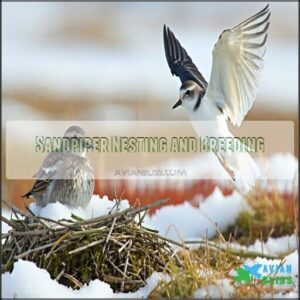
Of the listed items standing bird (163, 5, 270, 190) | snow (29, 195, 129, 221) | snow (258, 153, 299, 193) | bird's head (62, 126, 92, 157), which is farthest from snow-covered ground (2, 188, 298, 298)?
snow (258, 153, 299, 193)

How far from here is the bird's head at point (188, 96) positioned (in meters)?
1.87

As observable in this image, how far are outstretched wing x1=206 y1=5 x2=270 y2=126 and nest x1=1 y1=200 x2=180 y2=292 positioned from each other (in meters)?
0.32

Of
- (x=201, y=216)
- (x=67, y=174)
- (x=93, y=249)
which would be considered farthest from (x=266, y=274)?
(x=201, y=216)

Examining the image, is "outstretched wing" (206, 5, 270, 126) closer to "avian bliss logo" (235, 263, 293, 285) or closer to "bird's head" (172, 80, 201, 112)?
"bird's head" (172, 80, 201, 112)

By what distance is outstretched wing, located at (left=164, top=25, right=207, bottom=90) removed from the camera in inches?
76.0

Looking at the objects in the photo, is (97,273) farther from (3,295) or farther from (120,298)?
(3,295)

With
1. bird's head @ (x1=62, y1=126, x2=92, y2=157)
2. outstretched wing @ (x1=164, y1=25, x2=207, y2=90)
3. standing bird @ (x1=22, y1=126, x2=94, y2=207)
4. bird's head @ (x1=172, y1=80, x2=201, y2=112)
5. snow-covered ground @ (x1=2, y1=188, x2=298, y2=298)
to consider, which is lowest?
snow-covered ground @ (x1=2, y1=188, x2=298, y2=298)

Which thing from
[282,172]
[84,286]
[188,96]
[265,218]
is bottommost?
[84,286]

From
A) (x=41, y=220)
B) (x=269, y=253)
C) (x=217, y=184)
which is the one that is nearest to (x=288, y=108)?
(x=217, y=184)

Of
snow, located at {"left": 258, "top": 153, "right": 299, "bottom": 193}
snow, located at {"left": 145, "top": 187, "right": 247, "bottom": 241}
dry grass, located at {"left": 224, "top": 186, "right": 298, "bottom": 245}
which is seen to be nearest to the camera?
snow, located at {"left": 145, "top": 187, "right": 247, "bottom": 241}

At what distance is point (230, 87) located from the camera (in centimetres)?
187

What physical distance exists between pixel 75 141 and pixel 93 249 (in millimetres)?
269

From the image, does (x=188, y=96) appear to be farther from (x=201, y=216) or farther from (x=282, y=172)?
(x=282, y=172)

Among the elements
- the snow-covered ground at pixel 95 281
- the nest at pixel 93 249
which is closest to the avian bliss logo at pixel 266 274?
the snow-covered ground at pixel 95 281
